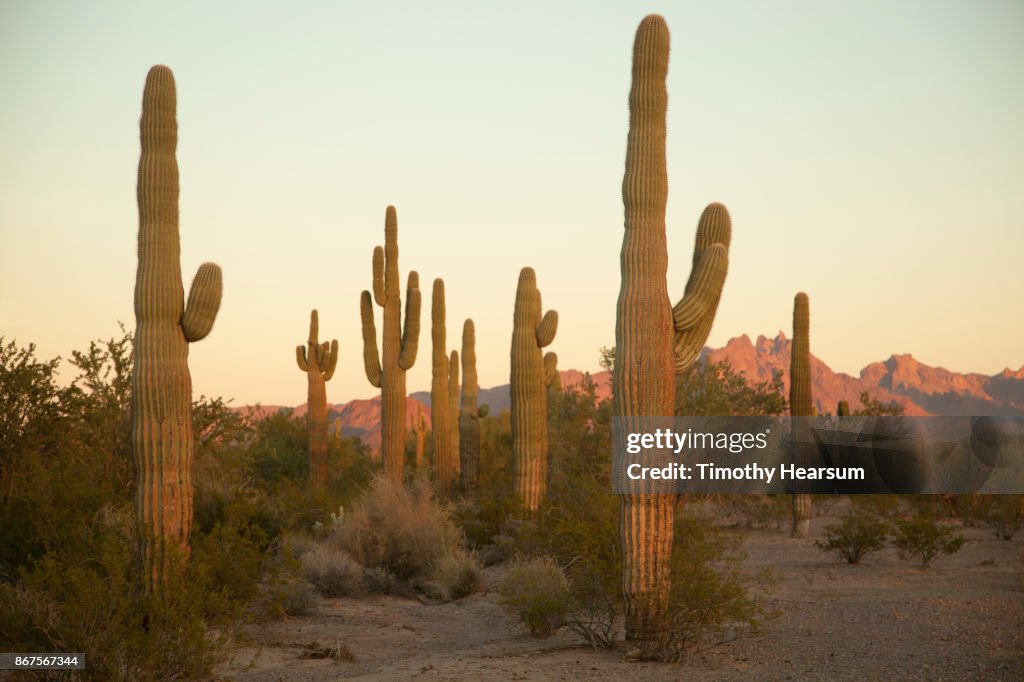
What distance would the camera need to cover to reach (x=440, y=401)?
24578mm

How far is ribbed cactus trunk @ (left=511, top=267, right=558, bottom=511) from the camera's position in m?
18.6

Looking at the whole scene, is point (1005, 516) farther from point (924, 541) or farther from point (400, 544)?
point (400, 544)

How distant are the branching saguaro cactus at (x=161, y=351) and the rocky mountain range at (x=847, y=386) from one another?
73.3m

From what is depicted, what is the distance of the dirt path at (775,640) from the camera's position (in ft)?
30.3

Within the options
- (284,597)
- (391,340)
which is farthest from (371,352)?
(284,597)

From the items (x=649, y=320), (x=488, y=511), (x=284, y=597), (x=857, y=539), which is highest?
(x=649, y=320)

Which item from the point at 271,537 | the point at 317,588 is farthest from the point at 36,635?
the point at 271,537

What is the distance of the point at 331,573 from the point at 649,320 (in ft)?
22.2

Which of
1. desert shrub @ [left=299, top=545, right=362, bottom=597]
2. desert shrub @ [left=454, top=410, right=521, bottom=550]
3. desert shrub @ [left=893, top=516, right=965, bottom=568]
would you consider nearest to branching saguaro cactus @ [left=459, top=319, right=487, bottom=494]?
desert shrub @ [left=454, top=410, right=521, bottom=550]

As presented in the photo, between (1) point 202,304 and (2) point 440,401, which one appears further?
(2) point 440,401

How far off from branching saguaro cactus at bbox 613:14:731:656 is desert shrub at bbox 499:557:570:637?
1061 mm

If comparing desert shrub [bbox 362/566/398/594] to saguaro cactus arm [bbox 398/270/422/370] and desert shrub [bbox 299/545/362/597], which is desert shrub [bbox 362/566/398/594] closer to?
desert shrub [bbox 299/545/362/597]

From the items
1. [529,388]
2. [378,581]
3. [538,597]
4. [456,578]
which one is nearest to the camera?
[538,597]

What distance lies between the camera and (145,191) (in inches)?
417
